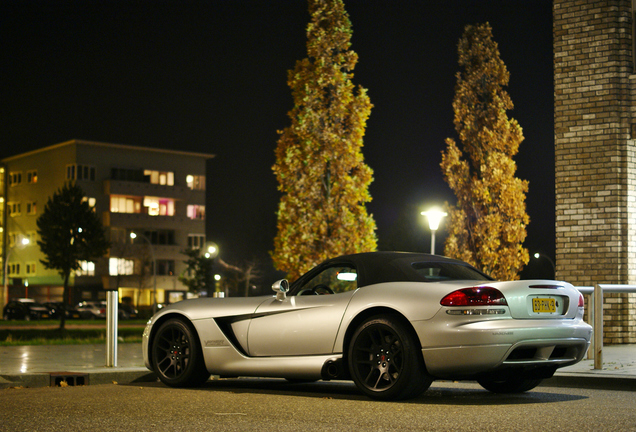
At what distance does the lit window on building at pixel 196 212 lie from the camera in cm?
8194

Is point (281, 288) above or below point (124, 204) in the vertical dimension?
below

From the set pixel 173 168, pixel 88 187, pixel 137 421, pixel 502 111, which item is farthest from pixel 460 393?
pixel 173 168

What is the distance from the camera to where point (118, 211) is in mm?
76375

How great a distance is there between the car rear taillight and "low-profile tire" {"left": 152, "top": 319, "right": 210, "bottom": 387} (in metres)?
2.89

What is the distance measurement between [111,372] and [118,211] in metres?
68.8

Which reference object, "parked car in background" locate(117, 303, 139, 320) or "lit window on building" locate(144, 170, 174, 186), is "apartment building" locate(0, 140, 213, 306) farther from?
"parked car in background" locate(117, 303, 139, 320)


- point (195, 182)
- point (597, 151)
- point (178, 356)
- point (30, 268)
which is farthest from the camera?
point (195, 182)

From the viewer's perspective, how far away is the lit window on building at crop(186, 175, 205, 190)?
82438 millimetres

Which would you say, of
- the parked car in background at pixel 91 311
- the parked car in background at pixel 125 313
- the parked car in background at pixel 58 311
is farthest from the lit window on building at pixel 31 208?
the parked car in background at pixel 58 311

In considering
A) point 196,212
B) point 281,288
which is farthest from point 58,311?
point 281,288

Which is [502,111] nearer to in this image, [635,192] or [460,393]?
[635,192]

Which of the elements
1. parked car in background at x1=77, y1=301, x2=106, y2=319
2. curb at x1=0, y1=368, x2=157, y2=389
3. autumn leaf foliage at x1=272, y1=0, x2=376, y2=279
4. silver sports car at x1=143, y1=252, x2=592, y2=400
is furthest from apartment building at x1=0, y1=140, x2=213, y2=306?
silver sports car at x1=143, y1=252, x2=592, y2=400

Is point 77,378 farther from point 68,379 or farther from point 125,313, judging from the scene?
point 125,313

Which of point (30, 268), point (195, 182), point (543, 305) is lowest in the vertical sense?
point (30, 268)
